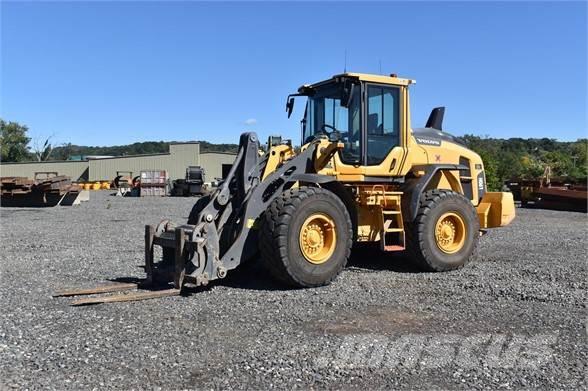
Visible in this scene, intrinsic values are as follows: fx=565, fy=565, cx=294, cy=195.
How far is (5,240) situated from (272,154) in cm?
763

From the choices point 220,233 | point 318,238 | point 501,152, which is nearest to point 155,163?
point 501,152

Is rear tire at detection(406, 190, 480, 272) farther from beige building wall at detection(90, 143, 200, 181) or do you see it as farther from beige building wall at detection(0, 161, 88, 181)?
beige building wall at detection(0, 161, 88, 181)

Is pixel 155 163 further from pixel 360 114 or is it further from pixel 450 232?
pixel 450 232

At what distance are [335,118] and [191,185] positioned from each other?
30.9m

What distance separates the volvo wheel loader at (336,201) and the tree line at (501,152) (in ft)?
3.94

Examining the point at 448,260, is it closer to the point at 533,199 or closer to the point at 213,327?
the point at 213,327

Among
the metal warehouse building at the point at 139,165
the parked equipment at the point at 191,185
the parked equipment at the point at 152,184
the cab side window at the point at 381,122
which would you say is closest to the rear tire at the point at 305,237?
the cab side window at the point at 381,122

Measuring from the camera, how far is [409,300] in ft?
21.9

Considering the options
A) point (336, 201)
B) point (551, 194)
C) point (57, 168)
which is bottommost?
point (551, 194)

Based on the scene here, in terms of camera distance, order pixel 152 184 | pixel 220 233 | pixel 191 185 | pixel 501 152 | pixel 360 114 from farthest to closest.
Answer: pixel 501 152 < pixel 152 184 < pixel 191 185 < pixel 360 114 < pixel 220 233

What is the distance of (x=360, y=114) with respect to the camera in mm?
8375

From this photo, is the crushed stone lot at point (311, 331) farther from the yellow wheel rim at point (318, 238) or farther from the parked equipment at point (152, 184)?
the parked equipment at point (152, 184)

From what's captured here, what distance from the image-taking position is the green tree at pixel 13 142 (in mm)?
83019

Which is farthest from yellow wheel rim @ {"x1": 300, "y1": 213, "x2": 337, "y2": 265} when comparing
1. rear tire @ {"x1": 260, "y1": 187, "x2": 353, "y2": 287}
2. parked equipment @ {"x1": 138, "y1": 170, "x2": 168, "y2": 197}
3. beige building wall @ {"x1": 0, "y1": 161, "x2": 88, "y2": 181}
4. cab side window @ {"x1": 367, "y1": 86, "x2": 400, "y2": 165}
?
beige building wall @ {"x1": 0, "y1": 161, "x2": 88, "y2": 181}
